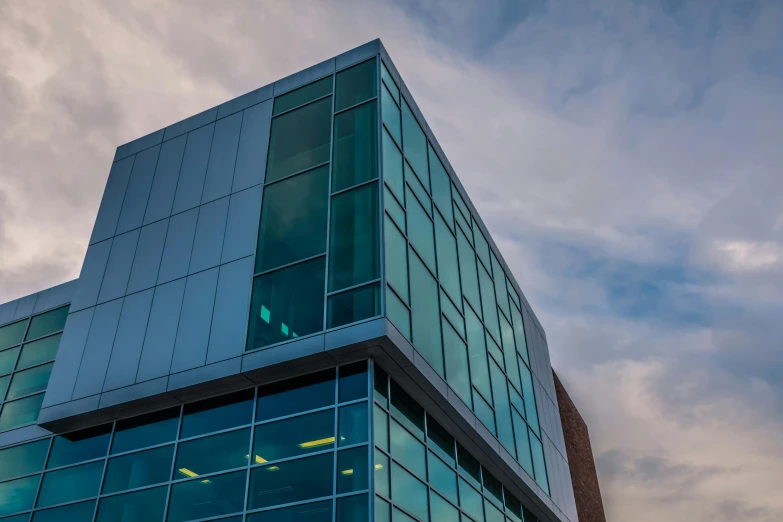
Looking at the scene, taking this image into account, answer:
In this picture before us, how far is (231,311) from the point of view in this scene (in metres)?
16.3

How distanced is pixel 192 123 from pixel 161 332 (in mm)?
7108

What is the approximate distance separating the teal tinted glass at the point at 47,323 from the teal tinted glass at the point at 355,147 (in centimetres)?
1184

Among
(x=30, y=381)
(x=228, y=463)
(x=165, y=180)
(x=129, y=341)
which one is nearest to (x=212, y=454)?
(x=228, y=463)

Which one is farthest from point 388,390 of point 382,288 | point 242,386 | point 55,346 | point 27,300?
point 27,300

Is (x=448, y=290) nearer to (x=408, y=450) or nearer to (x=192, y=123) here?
(x=408, y=450)

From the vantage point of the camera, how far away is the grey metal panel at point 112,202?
2055 centimetres

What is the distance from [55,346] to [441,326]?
13.1m

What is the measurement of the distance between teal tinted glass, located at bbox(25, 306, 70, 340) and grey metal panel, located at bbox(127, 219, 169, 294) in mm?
5933

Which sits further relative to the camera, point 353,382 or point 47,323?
point 47,323

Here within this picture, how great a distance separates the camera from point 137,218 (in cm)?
2006

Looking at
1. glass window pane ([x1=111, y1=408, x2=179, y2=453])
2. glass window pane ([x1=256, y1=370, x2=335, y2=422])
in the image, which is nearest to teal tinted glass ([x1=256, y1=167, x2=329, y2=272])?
glass window pane ([x1=256, y1=370, x2=335, y2=422])

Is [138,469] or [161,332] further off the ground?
[161,332]

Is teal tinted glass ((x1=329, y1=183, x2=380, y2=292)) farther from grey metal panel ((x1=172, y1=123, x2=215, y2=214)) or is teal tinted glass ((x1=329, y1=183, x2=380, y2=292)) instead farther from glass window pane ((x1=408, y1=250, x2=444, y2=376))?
grey metal panel ((x1=172, y1=123, x2=215, y2=214))

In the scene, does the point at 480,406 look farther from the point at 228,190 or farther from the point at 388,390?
the point at 228,190
